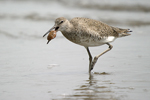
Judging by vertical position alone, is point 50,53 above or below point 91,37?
below

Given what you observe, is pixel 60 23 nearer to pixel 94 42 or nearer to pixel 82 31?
pixel 82 31

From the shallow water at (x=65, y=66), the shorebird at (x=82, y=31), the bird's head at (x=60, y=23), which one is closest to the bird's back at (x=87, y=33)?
the shorebird at (x=82, y=31)

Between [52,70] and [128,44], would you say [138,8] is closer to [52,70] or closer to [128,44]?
[128,44]

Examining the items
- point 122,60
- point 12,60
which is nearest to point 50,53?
Result: point 12,60

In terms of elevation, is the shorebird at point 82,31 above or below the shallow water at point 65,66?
above

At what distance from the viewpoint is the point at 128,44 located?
9.77 metres

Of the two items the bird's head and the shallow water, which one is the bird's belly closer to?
the bird's head

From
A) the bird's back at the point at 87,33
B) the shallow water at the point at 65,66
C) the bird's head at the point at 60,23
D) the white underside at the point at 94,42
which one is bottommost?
the shallow water at the point at 65,66

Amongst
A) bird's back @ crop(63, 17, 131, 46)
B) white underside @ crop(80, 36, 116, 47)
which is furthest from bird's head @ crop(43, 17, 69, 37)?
white underside @ crop(80, 36, 116, 47)

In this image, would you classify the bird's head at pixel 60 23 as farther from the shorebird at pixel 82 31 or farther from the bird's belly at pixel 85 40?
the bird's belly at pixel 85 40

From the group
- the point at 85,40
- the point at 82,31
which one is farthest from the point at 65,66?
the point at 82,31

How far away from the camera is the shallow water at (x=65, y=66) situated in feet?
18.1

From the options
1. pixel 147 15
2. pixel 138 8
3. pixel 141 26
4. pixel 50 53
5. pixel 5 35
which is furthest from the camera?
pixel 138 8

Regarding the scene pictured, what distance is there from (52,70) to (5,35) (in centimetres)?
458
